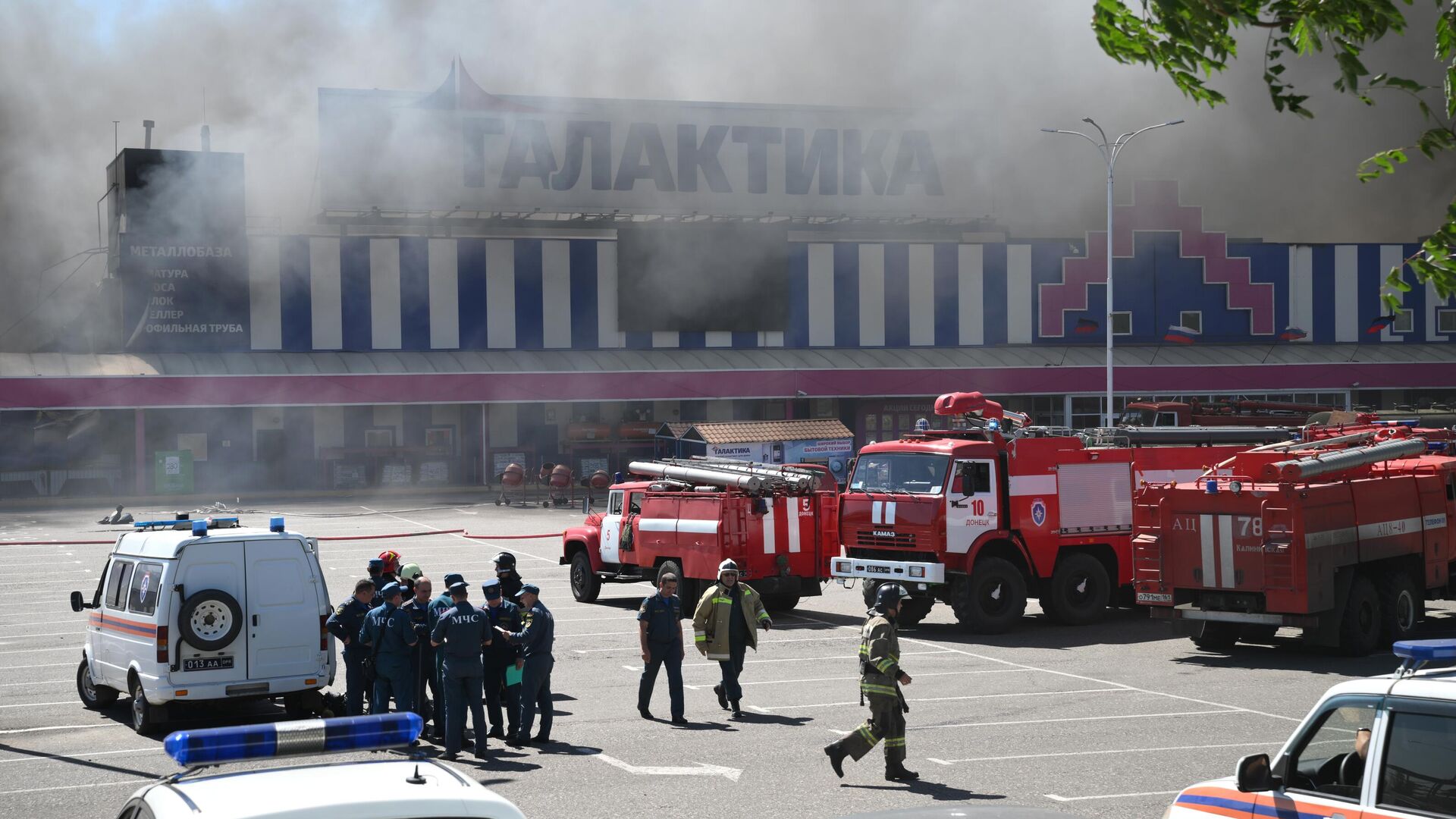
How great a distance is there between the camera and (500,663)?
461 inches

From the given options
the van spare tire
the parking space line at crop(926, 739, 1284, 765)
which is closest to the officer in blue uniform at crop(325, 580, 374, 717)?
the van spare tire

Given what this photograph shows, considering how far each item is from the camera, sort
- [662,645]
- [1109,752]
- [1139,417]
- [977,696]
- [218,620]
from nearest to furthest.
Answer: [1109,752] → [218,620] → [662,645] → [977,696] → [1139,417]

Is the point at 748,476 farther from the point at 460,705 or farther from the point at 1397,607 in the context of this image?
the point at 460,705

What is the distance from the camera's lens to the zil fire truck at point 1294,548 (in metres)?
14.9

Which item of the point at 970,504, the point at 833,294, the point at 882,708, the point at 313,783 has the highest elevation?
the point at 833,294

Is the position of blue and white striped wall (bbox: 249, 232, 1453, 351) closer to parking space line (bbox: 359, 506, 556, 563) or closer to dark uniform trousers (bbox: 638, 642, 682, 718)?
parking space line (bbox: 359, 506, 556, 563)

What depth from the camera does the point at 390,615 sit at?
38.1ft

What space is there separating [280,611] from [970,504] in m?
8.79

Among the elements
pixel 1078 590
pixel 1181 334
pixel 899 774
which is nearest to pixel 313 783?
pixel 899 774

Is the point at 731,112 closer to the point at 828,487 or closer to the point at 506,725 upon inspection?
the point at 828,487

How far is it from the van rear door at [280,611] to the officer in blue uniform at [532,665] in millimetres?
1687

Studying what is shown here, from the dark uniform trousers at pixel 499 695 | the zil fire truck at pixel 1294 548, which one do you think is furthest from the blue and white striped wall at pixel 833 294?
the dark uniform trousers at pixel 499 695

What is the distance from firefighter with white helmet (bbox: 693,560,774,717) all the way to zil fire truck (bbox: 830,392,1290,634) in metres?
4.97

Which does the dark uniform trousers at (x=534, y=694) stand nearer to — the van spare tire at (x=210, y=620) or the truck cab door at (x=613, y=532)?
the van spare tire at (x=210, y=620)
